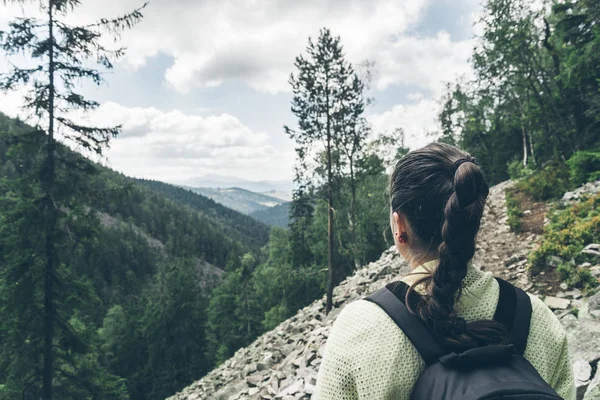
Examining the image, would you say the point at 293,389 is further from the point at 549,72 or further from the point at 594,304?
the point at 549,72

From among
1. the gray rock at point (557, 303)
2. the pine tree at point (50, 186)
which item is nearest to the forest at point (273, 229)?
the pine tree at point (50, 186)

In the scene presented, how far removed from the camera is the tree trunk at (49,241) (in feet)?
35.7

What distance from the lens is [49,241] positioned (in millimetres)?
11180

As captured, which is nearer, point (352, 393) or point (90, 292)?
point (352, 393)

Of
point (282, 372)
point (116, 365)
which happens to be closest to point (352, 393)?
point (282, 372)

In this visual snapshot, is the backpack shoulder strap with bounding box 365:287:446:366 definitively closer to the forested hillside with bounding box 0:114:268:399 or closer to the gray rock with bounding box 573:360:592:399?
the gray rock with bounding box 573:360:592:399

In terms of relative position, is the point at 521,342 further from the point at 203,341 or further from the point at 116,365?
the point at 116,365

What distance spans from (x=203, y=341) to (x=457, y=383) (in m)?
40.7

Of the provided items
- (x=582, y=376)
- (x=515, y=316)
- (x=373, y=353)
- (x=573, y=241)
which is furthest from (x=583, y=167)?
(x=373, y=353)

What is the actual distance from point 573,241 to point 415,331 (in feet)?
32.1

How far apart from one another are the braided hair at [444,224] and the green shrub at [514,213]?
513 inches

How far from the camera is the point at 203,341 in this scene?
3766 cm

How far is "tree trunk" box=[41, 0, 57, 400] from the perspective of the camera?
10.9m

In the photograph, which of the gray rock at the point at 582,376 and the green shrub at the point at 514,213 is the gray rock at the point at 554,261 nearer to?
the green shrub at the point at 514,213
